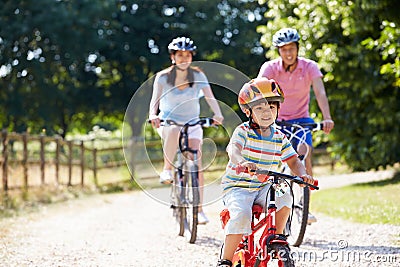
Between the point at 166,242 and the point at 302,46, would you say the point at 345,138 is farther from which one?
the point at 166,242

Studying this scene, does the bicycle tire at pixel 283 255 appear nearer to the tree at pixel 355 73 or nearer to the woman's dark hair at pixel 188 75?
the woman's dark hair at pixel 188 75

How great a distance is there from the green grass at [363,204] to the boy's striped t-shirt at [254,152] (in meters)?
3.58

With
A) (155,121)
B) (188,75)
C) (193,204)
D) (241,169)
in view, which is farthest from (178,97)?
(241,169)

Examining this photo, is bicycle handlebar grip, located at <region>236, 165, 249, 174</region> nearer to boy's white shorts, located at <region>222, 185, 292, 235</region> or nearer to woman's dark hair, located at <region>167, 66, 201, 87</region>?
boy's white shorts, located at <region>222, 185, 292, 235</region>

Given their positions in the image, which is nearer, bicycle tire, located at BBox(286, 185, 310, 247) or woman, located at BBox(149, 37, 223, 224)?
bicycle tire, located at BBox(286, 185, 310, 247)

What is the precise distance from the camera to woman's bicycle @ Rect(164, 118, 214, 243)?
7359 millimetres

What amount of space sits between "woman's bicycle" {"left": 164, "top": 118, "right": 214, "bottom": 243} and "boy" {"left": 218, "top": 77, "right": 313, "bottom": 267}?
8.24 feet

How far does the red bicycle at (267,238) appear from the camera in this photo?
4.34 m

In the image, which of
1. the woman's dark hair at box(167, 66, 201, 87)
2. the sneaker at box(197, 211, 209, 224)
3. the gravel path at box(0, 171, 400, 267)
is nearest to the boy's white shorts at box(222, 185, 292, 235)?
the gravel path at box(0, 171, 400, 267)

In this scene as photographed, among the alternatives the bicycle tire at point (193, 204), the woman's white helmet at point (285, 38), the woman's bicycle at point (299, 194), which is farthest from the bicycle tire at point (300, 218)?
the woman's white helmet at point (285, 38)

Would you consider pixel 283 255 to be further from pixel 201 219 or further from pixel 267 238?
pixel 201 219

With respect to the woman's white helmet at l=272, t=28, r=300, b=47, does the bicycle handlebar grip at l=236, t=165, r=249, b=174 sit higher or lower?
lower

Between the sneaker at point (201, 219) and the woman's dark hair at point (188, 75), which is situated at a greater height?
the woman's dark hair at point (188, 75)

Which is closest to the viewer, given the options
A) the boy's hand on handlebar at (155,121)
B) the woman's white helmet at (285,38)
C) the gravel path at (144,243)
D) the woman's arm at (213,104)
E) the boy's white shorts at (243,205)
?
the boy's white shorts at (243,205)
